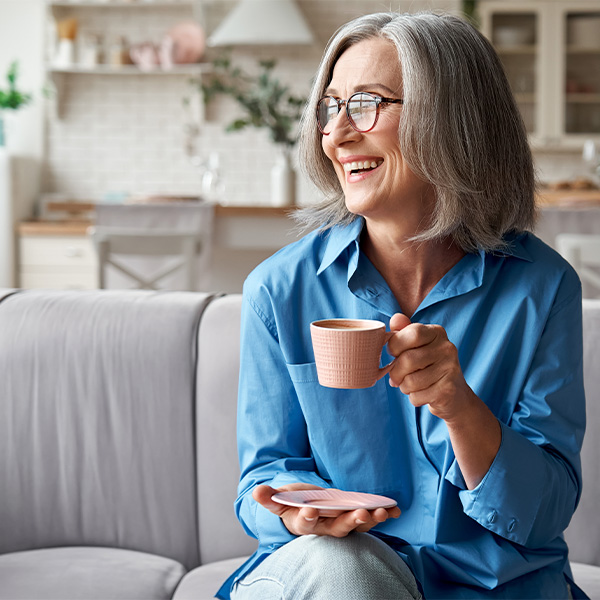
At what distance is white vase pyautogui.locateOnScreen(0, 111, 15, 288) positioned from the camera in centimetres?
507

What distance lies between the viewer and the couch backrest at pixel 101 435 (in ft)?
5.08

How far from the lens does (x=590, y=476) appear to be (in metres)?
1.45

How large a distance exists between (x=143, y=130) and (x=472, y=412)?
523cm

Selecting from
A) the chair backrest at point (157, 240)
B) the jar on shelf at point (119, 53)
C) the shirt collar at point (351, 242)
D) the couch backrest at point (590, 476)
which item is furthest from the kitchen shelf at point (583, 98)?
the shirt collar at point (351, 242)

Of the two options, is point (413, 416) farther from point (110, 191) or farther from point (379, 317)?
point (110, 191)

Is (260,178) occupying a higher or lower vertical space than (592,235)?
higher

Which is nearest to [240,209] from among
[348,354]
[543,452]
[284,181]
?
[284,181]

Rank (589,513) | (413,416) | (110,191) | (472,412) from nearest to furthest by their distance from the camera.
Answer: (472,412), (413,416), (589,513), (110,191)

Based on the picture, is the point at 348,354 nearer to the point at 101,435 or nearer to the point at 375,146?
the point at 375,146

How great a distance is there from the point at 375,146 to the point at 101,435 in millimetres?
832

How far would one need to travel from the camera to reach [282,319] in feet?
3.81

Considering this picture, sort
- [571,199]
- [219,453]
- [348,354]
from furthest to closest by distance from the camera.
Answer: [571,199] → [219,453] → [348,354]

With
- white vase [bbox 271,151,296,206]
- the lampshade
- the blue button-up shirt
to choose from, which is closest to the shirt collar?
the blue button-up shirt

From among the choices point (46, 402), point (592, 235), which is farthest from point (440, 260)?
point (592, 235)
